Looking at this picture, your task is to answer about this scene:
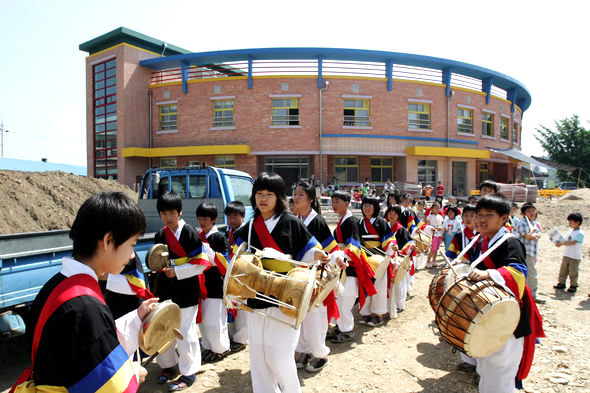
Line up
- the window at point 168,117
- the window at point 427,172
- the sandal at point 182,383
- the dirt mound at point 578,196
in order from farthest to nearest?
the window at point 427,172 < the window at point 168,117 < the dirt mound at point 578,196 < the sandal at point 182,383

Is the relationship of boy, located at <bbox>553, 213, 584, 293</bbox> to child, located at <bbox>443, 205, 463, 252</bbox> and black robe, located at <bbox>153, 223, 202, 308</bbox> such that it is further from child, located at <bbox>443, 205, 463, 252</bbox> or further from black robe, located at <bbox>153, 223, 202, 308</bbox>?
black robe, located at <bbox>153, 223, 202, 308</bbox>

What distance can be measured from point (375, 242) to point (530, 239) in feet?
10.4

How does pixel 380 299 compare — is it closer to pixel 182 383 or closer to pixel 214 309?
pixel 214 309

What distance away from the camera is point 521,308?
2684 mm

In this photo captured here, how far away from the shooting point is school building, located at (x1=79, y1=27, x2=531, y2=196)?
21.1 meters

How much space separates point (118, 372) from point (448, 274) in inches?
98.5

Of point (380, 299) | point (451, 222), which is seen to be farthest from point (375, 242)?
point (451, 222)

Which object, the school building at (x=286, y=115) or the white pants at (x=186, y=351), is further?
the school building at (x=286, y=115)

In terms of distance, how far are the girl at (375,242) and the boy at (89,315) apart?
3921 millimetres

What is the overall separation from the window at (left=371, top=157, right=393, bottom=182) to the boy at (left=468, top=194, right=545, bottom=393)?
20.0 metres

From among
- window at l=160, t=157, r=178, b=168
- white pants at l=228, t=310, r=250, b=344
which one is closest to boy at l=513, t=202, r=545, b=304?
white pants at l=228, t=310, r=250, b=344

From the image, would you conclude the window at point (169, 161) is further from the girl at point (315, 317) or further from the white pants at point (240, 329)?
the girl at point (315, 317)

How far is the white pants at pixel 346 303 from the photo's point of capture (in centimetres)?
441

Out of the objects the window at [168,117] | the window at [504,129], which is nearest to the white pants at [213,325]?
the window at [168,117]
